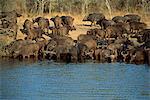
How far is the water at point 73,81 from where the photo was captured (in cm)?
1574

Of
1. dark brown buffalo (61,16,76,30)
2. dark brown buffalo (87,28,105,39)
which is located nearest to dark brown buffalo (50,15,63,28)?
dark brown buffalo (61,16,76,30)

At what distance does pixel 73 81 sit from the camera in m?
17.8

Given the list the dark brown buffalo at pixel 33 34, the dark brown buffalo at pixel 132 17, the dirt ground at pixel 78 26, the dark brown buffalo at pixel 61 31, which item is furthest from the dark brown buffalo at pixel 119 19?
the dark brown buffalo at pixel 33 34

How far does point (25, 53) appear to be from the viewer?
2206 cm

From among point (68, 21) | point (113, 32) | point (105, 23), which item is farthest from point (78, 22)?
point (113, 32)

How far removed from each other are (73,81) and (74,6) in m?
14.6

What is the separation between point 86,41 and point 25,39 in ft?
9.20

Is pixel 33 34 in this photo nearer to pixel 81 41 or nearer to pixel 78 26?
pixel 81 41

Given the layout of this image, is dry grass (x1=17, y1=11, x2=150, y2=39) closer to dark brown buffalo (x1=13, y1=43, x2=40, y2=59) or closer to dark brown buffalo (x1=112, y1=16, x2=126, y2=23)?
dark brown buffalo (x1=112, y1=16, x2=126, y2=23)

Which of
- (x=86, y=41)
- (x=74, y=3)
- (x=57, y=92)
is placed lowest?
(x=57, y=92)

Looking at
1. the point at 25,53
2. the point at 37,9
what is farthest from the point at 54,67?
the point at 37,9

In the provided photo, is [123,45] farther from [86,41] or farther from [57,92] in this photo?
[57,92]

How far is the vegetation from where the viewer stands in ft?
101

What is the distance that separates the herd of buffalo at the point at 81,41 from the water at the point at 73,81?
1.06 m
